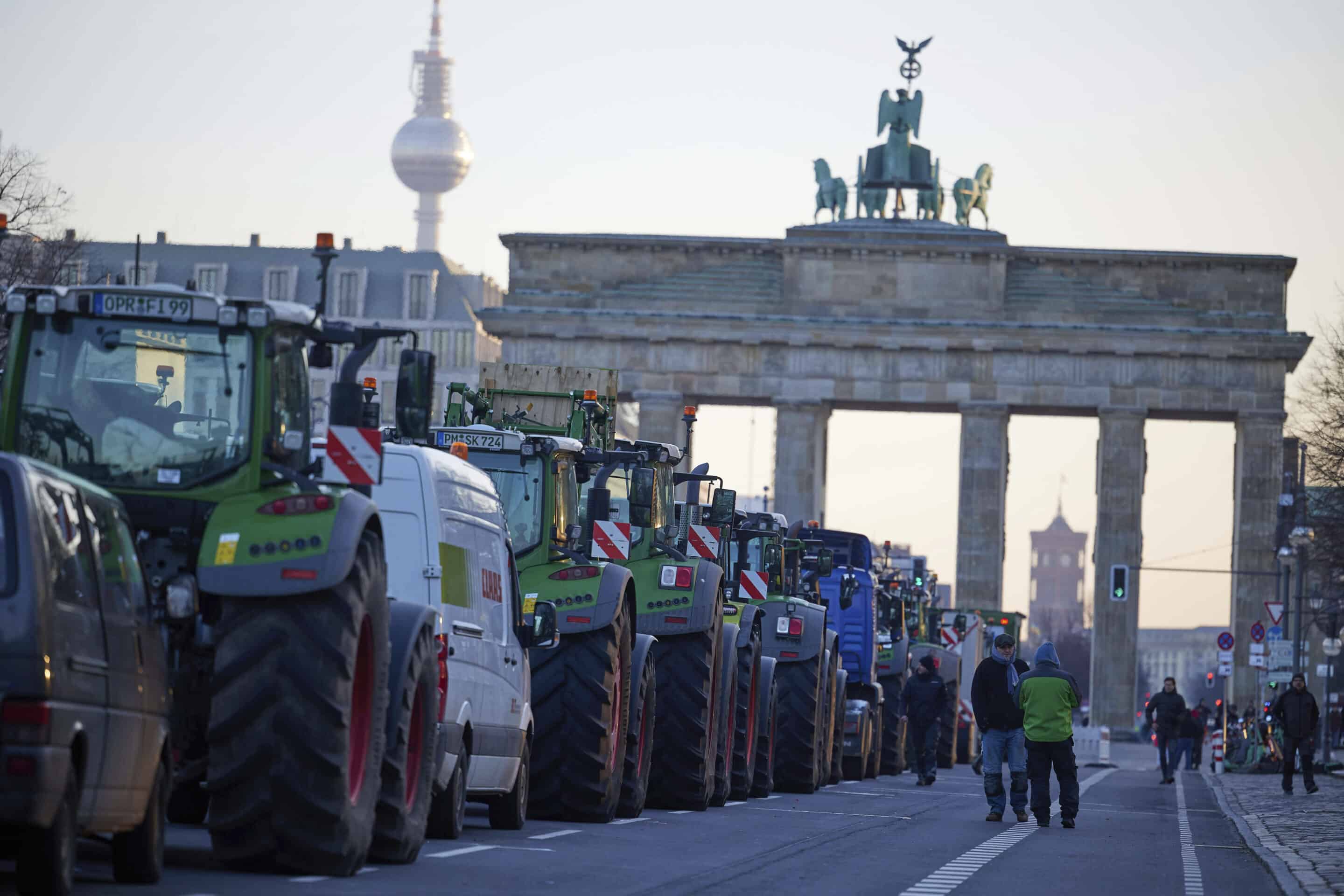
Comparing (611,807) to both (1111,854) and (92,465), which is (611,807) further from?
(92,465)

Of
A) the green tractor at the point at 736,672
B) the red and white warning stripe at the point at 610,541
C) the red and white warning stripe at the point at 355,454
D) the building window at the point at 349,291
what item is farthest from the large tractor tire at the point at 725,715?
the building window at the point at 349,291

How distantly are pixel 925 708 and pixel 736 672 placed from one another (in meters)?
9.56

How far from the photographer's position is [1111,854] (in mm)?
18109

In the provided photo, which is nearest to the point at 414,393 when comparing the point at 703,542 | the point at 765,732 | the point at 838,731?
the point at 765,732

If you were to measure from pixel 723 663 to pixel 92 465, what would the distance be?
35.1 ft

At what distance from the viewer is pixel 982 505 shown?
79.2 metres

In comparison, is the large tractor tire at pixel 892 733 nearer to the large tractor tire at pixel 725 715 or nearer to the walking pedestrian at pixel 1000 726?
the walking pedestrian at pixel 1000 726

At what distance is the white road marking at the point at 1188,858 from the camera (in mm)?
15133

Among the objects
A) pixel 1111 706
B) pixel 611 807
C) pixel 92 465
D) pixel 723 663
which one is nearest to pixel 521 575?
pixel 611 807

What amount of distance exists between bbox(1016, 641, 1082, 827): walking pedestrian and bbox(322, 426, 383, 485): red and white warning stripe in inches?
438

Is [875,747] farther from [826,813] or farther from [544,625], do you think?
[544,625]

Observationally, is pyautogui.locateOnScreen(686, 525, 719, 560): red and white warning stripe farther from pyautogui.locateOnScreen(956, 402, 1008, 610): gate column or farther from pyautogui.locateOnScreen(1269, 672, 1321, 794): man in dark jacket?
pyautogui.locateOnScreen(956, 402, 1008, 610): gate column

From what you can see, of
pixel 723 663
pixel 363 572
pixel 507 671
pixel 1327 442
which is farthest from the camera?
pixel 1327 442

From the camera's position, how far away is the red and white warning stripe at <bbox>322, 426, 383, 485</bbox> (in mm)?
11758
